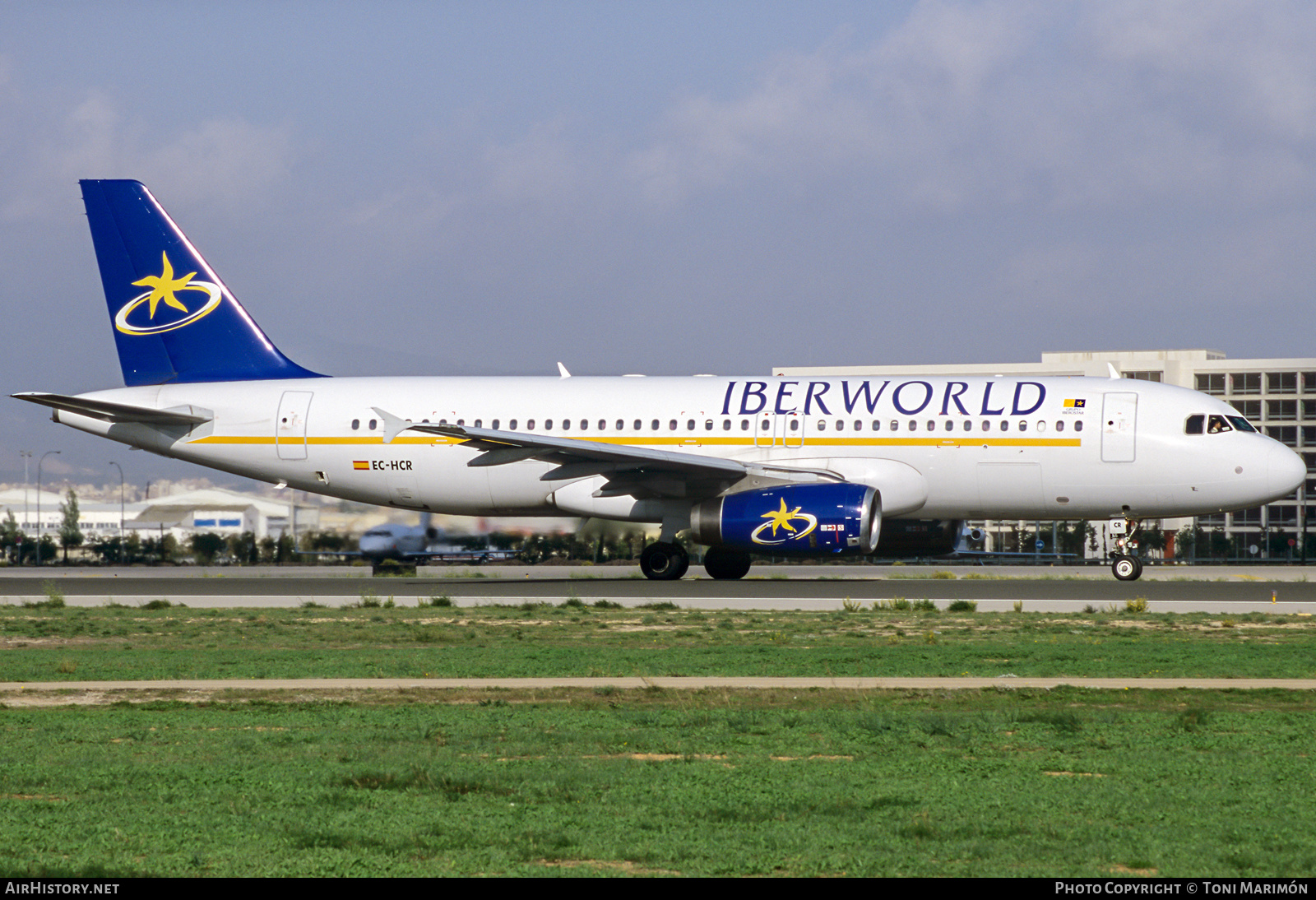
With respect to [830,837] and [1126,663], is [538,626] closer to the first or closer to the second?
[1126,663]

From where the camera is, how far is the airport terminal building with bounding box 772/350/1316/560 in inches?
3898

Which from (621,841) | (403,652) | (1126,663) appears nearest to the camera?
(621,841)

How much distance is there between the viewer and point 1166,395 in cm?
2795

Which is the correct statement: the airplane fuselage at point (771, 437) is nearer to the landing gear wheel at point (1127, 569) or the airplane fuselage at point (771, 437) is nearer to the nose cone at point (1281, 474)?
the nose cone at point (1281, 474)

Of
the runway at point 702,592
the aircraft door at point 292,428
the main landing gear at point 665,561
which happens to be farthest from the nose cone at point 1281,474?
the aircraft door at point 292,428

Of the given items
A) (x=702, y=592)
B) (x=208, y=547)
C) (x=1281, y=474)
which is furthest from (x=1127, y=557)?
(x=208, y=547)

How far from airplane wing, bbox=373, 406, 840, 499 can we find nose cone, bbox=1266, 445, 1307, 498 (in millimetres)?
8211

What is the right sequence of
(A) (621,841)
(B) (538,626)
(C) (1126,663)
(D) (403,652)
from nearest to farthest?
(A) (621,841)
(C) (1126,663)
(D) (403,652)
(B) (538,626)

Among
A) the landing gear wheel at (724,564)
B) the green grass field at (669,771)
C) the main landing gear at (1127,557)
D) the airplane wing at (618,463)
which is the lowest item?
the green grass field at (669,771)

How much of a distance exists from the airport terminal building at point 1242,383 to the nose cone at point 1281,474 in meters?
66.8

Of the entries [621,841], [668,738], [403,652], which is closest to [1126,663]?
[668,738]

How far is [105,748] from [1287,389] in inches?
4154

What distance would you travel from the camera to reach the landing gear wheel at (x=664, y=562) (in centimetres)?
2944

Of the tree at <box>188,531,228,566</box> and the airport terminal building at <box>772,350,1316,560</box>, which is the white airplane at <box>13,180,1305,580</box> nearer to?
the tree at <box>188,531,228,566</box>
